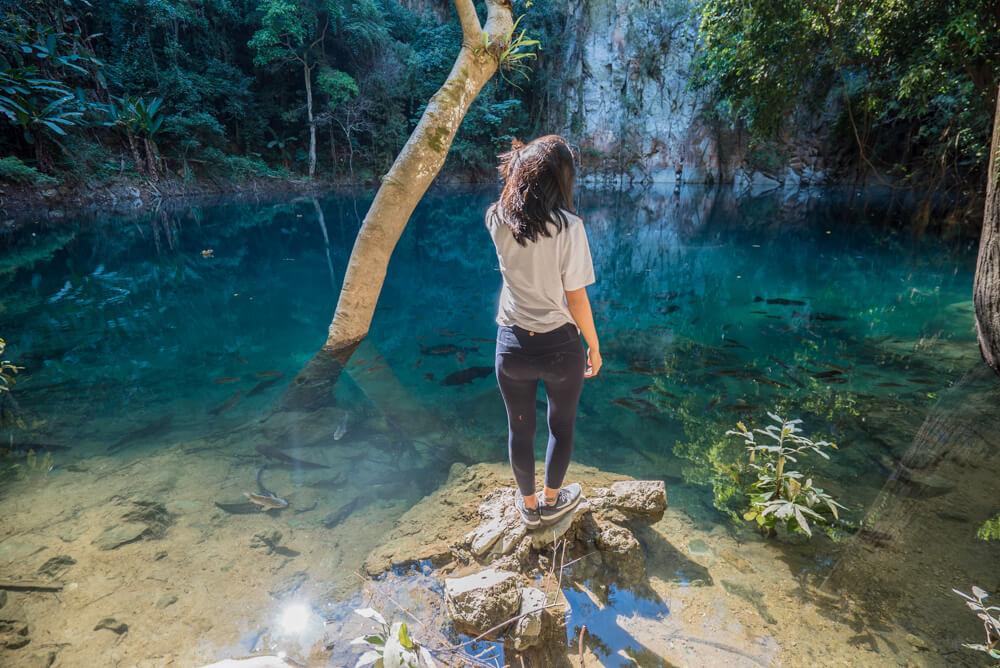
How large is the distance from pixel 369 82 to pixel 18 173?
1547 centimetres

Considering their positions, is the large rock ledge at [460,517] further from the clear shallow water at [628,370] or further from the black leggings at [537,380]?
the black leggings at [537,380]

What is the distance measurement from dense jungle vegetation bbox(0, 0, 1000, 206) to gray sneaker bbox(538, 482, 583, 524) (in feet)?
32.4

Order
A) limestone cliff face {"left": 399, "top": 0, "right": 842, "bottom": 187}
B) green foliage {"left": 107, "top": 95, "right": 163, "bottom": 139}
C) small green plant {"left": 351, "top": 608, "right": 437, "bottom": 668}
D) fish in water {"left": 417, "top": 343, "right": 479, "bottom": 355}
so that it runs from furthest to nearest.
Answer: limestone cliff face {"left": 399, "top": 0, "right": 842, "bottom": 187} → green foliage {"left": 107, "top": 95, "right": 163, "bottom": 139} → fish in water {"left": 417, "top": 343, "right": 479, "bottom": 355} → small green plant {"left": 351, "top": 608, "right": 437, "bottom": 668}

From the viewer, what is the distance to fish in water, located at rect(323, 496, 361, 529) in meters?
2.64

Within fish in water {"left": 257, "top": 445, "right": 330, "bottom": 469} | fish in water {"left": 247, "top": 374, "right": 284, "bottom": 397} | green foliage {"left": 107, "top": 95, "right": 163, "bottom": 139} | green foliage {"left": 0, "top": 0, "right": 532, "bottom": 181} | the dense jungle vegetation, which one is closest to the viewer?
fish in water {"left": 257, "top": 445, "right": 330, "bottom": 469}

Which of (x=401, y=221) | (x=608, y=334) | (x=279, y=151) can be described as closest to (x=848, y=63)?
(x=608, y=334)

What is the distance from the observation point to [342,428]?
12.2 feet

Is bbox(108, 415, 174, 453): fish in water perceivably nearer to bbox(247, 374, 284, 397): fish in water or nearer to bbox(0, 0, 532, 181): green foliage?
bbox(247, 374, 284, 397): fish in water

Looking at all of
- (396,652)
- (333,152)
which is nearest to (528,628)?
(396,652)

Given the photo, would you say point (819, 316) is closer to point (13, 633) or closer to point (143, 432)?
point (143, 432)

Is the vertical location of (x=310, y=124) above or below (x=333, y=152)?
above

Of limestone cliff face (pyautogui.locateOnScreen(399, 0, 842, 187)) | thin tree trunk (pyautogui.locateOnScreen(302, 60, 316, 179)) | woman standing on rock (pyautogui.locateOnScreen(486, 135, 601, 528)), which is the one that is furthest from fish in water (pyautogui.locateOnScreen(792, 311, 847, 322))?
limestone cliff face (pyautogui.locateOnScreen(399, 0, 842, 187))

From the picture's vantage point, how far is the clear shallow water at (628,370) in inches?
108

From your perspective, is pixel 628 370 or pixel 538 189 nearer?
pixel 538 189
